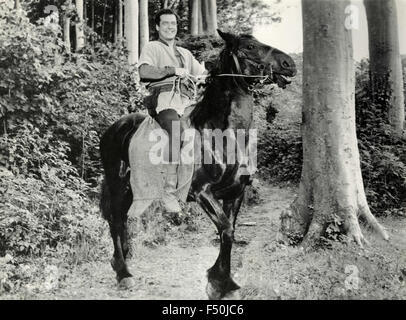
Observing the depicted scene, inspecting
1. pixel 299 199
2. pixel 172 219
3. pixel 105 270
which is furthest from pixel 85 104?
pixel 299 199

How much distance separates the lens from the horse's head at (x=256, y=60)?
5.11 meters

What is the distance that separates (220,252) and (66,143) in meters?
3.39

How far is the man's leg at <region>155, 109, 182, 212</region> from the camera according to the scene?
5.51 m

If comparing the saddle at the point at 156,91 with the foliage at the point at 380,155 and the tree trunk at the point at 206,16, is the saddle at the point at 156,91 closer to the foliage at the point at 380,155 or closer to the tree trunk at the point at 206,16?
the foliage at the point at 380,155

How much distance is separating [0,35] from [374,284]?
20.5 ft

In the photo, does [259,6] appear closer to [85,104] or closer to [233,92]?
[85,104]

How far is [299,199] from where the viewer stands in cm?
657

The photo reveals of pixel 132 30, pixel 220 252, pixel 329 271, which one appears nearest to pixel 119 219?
pixel 220 252

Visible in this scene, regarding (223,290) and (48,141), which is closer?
(223,290)

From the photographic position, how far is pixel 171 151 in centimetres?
553

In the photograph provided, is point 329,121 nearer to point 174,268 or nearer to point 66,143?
point 174,268

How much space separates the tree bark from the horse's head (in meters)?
10.3

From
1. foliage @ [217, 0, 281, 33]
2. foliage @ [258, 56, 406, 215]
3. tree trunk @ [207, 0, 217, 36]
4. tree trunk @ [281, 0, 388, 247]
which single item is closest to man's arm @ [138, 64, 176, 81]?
tree trunk @ [281, 0, 388, 247]

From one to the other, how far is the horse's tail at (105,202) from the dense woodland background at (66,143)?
18.1 inches
